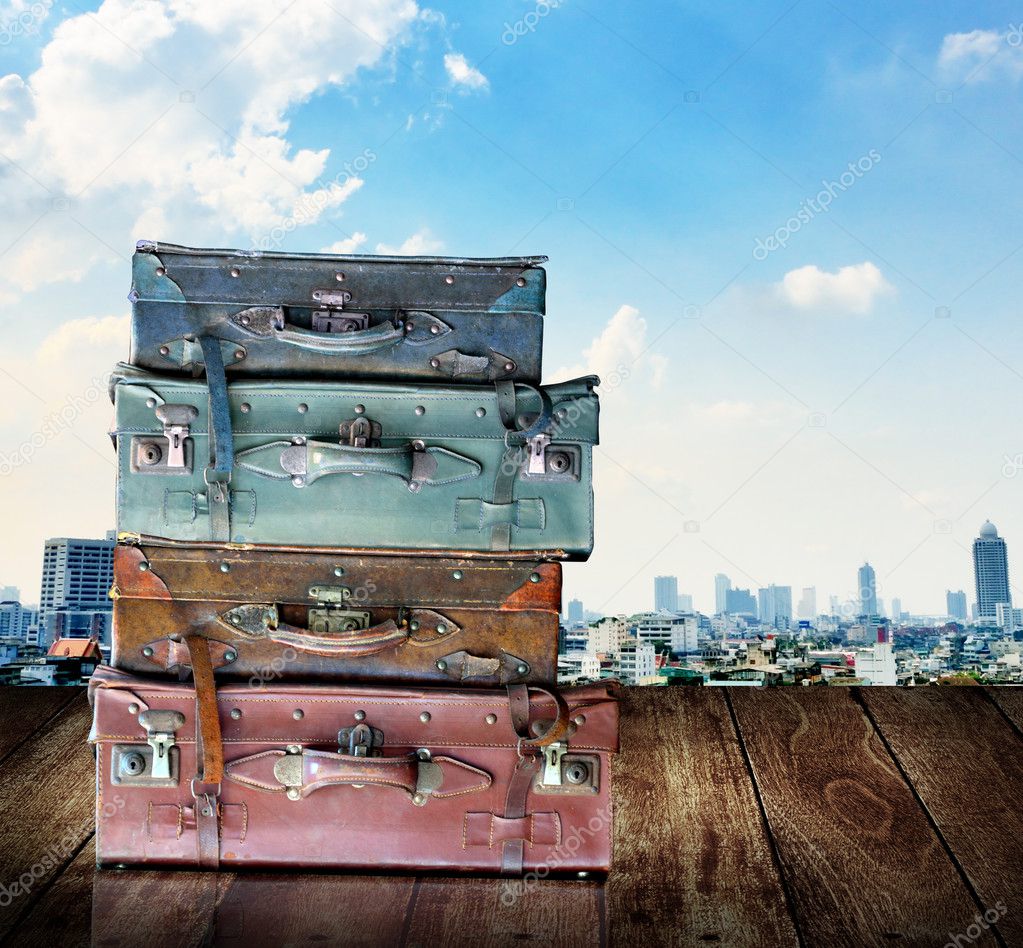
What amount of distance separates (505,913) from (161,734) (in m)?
0.70

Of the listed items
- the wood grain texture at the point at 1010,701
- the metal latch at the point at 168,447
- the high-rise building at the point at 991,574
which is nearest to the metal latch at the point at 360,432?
the metal latch at the point at 168,447

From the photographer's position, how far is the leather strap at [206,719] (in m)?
1.99

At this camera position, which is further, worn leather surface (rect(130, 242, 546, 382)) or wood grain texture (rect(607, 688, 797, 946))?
worn leather surface (rect(130, 242, 546, 382))

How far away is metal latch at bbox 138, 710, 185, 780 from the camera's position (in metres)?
→ 2.01

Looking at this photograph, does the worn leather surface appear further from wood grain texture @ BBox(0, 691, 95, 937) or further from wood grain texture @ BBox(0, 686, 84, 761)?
wood grain texture @ BBox(0, 686, 84, 761)

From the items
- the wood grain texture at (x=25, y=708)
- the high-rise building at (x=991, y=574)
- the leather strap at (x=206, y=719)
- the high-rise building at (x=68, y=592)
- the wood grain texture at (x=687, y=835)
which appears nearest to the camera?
the wood grain texture at (x=687, y=835)

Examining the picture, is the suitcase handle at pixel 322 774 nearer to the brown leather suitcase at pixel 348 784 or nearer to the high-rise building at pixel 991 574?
the brown leather suitcase at pixel 348 784

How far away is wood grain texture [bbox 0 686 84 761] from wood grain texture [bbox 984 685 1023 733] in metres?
2.46

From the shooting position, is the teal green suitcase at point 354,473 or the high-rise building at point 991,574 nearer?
the teal green suitcase at point 354,473

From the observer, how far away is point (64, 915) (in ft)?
6.09

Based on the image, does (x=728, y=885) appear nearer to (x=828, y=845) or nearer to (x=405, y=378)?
(x=828, y=845)

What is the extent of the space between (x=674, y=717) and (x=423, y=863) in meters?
0.96

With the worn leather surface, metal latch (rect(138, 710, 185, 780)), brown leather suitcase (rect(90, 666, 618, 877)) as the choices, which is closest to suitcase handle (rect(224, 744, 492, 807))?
brown leather suitcase (rect(90, 666, 618, 877))

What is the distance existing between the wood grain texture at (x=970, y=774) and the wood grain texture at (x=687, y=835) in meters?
0.39
